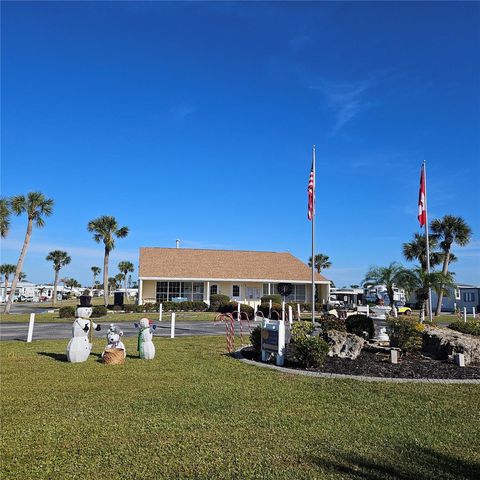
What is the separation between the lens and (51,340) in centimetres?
1567

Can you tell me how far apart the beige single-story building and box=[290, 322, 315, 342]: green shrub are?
2566 cm

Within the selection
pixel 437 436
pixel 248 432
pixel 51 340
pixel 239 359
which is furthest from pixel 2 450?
pixel 51 340

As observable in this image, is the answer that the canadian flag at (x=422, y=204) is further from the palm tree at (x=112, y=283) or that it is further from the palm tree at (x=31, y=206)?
the palm tree at (x=112, y=283)

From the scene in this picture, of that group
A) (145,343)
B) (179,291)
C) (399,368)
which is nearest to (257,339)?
(145,343)

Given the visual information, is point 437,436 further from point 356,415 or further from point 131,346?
point 131,346

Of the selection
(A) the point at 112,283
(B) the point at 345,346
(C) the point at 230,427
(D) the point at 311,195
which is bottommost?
(C) the point at 230,427

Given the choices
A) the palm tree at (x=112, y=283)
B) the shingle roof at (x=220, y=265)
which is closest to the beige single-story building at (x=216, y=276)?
the shingle roof at (x=220, y=265)

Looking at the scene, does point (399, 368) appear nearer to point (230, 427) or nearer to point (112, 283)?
point (230, 427)

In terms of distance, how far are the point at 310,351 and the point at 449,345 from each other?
370cm

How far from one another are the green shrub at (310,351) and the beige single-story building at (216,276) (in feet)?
87.6

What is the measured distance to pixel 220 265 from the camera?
40219 mm

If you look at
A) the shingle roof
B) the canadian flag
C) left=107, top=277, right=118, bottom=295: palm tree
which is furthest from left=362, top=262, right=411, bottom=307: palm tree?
left=107, top=277, right=118, bottom=295: palm tree

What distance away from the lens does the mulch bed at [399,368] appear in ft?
29.9

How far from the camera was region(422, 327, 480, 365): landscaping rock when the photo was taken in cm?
1050
